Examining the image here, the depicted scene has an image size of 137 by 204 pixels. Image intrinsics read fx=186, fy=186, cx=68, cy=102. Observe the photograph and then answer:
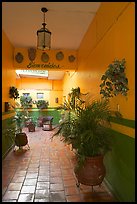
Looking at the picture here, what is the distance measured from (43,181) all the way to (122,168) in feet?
4.67

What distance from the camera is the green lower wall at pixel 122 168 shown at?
2186mm

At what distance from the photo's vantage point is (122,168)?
245 centimetres

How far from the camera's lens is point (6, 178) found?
3.31 m

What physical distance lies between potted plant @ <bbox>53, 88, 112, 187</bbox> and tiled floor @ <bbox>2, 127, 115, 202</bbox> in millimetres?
283

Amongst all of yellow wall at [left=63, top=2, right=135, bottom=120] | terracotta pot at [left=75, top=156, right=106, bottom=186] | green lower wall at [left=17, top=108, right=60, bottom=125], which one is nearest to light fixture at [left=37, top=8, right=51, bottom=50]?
yellow wall at [left=63, top=2, right=135, bottom=120]

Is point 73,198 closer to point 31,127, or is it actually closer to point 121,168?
point 121,168

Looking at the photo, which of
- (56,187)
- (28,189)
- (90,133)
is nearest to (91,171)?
(90,133)

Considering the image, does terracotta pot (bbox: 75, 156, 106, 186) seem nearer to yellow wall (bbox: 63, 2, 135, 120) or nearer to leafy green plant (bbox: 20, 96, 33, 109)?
yellow wall (bbox: 63, 2, 135, 120)

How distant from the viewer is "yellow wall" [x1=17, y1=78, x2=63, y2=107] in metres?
11.3

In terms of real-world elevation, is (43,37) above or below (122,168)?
above

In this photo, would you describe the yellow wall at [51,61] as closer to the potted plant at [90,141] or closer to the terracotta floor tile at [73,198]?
the potted plant at [90,141]

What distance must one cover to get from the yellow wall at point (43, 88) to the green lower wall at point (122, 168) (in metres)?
8.65

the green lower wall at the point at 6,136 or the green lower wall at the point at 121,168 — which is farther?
the green lower wall at the point at 6,136

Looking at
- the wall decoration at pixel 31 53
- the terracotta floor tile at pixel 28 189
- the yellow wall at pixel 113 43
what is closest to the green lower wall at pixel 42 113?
the wall decoration at pixel 31 53
